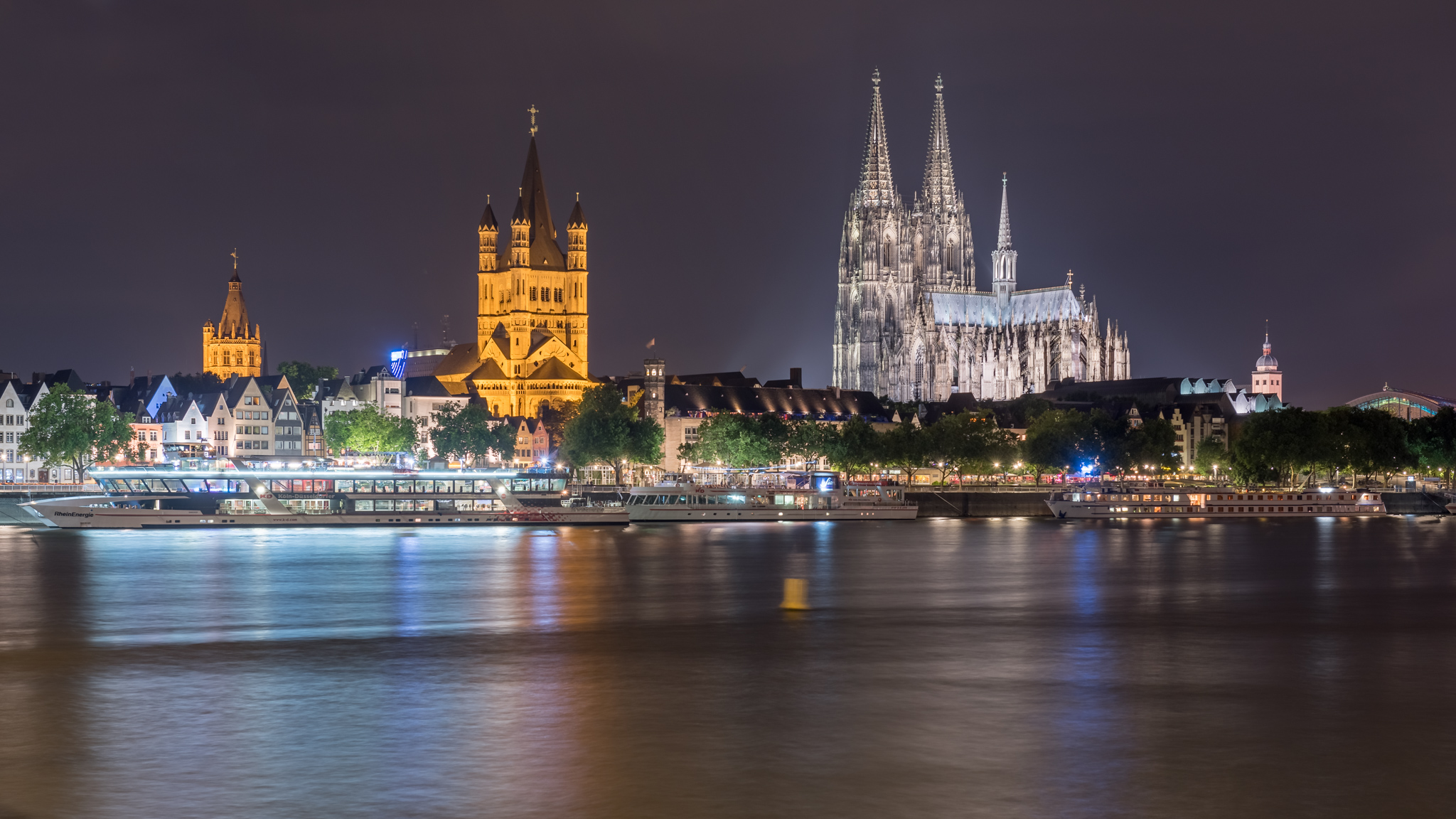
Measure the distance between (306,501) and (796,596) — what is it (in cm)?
5082

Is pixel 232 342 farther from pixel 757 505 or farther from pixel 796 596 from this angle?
pixel 796 596

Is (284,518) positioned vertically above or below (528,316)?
below

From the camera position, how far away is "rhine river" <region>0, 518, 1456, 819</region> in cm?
2392

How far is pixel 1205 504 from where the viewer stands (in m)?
118

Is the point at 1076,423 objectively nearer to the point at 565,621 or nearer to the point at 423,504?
the point at 423,504

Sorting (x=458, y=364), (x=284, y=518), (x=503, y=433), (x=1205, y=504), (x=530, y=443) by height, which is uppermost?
(x=458, y=364)

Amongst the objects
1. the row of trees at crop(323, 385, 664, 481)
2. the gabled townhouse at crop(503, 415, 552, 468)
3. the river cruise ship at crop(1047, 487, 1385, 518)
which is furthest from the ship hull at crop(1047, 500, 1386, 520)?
the gabled townhouse at crop(503, 415, 552, 468)

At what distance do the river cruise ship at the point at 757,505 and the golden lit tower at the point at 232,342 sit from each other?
85.3 m

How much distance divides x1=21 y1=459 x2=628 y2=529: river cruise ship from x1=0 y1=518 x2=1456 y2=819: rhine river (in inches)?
946

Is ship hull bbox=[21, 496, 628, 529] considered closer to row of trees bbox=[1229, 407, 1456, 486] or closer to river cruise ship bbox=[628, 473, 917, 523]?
river cruise ship bbox=[628, 473, 917, 523]

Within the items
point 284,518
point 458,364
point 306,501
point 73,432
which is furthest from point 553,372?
point 284,518

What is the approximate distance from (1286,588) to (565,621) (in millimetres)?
27509

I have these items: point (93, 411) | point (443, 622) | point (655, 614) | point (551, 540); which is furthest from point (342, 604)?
point (93, 411)

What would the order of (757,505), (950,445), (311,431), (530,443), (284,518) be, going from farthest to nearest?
(530,443)
(311,431)
(950,445)
(757,505)
(284,518)
